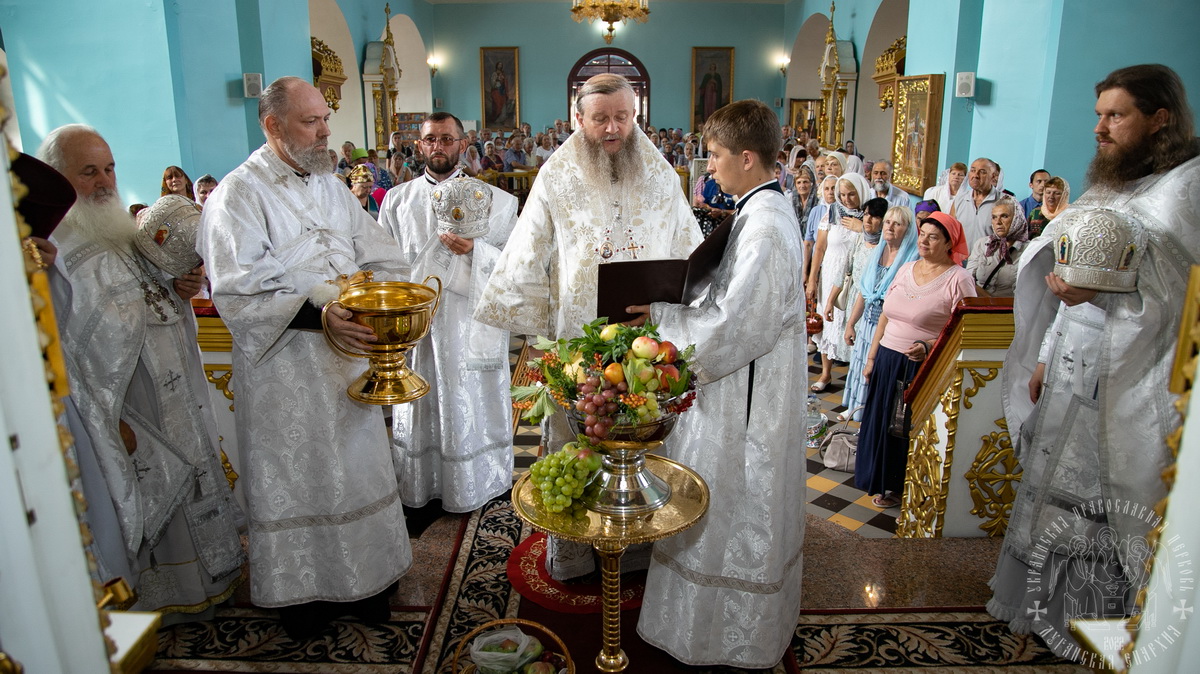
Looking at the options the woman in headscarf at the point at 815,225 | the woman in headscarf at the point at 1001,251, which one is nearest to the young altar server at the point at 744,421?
the woman in headscarf at the point at 1001,251

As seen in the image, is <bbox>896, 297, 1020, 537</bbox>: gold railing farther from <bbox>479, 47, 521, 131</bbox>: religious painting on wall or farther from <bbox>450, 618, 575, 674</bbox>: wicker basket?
<bbox>479, 47, 521, 131</bbox>: religious painting on wall

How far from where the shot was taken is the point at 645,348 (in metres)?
2.04

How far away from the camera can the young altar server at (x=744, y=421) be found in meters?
2.37

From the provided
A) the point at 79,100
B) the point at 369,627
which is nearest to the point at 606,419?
the point at 369,627

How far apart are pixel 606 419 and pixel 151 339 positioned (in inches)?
71.9

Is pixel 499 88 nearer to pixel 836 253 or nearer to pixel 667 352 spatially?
pixel 836 253

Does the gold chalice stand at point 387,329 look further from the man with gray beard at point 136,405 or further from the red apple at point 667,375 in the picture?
the red apple at point 667,375

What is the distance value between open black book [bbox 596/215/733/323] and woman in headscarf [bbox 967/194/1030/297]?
333 centimetres

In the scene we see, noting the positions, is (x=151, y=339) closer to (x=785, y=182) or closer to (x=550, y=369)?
(x=550, y=369)

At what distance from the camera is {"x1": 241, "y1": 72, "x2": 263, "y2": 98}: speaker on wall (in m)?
9.31

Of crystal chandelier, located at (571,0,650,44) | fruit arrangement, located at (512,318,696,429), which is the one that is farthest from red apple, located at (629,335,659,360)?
crystal chandelier, located at (571,0,650,44)

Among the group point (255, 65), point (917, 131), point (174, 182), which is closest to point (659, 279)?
point (174, 182)

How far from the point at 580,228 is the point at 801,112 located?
21.3m

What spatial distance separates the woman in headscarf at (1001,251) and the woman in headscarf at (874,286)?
55 cm
